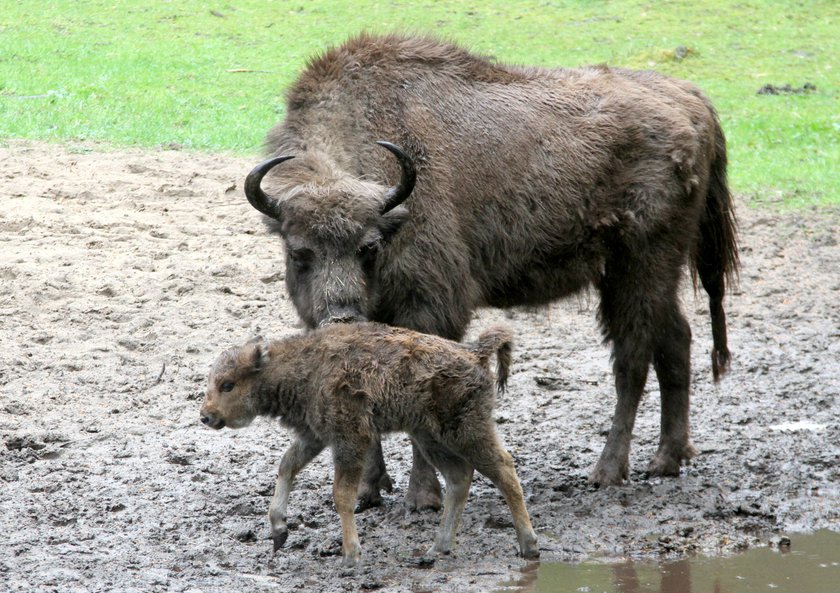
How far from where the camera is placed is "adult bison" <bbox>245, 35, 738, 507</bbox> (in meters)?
6.15

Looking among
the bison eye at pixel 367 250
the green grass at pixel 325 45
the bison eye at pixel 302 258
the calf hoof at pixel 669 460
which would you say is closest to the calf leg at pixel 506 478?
the bison eye at pixel 367 250

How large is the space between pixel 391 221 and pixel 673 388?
7.22ft

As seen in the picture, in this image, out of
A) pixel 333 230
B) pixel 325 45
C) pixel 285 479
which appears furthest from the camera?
pixel 325 45

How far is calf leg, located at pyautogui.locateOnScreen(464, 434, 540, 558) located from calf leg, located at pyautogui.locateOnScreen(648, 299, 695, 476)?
159 cm

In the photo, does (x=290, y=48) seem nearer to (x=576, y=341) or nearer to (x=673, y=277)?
(x=576, y=341)

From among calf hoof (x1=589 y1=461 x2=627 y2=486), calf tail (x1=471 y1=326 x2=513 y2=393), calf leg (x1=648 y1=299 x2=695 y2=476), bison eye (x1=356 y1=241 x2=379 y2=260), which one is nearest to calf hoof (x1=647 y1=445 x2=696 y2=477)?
calf leg (x1=648 y1=299 x2=695 y2=476)

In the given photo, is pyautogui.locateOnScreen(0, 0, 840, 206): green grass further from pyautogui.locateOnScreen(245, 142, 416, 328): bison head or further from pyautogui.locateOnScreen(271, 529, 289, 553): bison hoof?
pyautogui.locateOnScreen(271, 529, 289, 553): bison hoof

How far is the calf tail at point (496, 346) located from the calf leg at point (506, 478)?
361 millimetres

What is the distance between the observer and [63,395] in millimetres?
7379

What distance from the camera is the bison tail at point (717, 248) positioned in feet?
24.6

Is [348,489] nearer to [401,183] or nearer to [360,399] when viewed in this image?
[360,399]

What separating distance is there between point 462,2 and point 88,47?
22.5ft

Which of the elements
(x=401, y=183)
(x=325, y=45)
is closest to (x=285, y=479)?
(x=401, y=183)

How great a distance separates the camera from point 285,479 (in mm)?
5445
